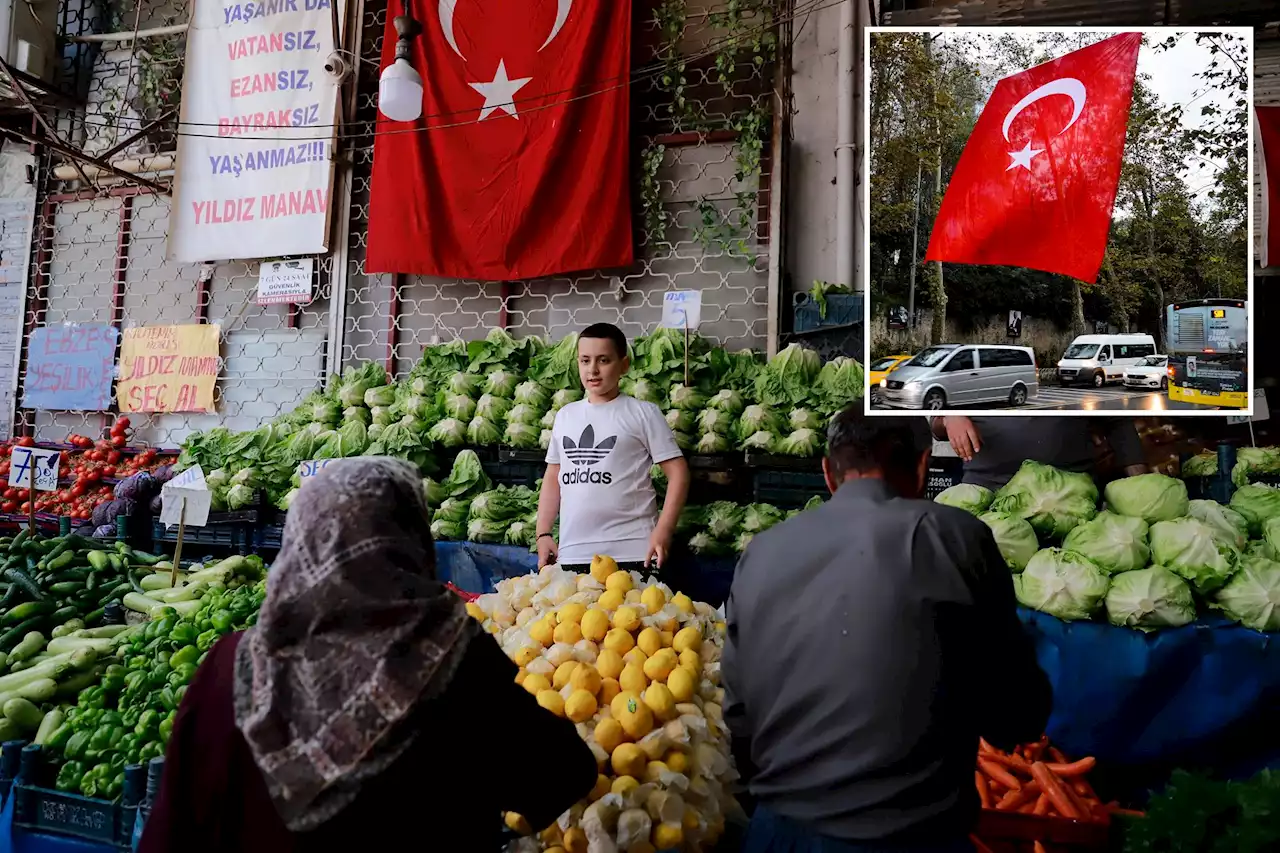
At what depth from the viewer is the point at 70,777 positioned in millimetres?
2705

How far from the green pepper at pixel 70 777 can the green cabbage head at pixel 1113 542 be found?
3.51 m

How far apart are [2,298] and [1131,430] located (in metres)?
10.1

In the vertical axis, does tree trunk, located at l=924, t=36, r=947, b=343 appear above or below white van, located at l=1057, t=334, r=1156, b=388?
above

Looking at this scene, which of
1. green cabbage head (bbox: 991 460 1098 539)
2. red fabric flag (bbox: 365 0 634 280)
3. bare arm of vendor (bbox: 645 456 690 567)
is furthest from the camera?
red fabric flag (bbox: 365 0 634 280)

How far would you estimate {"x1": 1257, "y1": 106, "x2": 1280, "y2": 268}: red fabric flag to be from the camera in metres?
4.38

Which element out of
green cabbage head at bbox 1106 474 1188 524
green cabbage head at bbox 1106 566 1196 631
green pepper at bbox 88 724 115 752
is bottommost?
green pepper at bbox 88 724 115 752

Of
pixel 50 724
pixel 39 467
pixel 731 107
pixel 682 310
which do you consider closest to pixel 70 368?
pixel 39 467

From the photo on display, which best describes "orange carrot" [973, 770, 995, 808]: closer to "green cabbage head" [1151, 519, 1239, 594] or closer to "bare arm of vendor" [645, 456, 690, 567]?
"green cabbage head" [1151, 519, 1239, 594]

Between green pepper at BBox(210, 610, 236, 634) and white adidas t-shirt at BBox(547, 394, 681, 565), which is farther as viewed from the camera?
white adidas t-shirt at BBox(547, 394, 681, 565)

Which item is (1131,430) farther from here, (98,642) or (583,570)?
(98,642)

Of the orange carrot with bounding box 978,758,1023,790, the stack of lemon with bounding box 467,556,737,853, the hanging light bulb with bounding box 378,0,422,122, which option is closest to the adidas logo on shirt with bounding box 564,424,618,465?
the stack of lemon with bounding box 467,556,737,853

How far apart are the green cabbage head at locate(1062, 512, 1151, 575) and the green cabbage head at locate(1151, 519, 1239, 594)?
7 centimetres

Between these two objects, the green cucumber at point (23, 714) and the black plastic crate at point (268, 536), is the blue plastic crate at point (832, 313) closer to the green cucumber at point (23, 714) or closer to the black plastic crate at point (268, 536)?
the black plastic crate at point (268, 536)

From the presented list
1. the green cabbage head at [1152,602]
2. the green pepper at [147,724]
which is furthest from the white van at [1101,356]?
the green pepper at [147,724]
